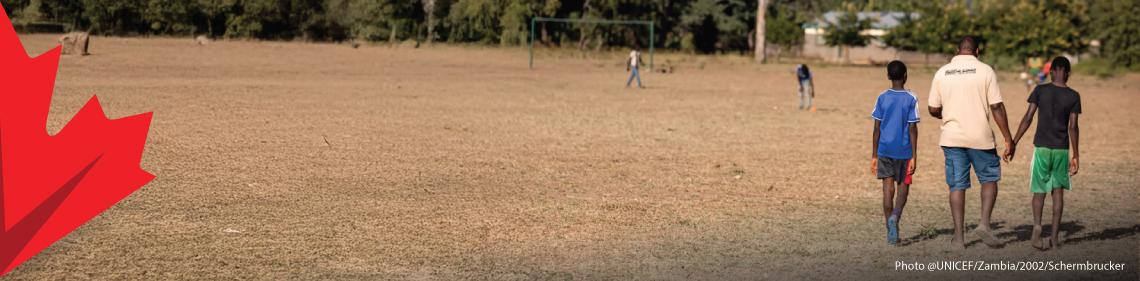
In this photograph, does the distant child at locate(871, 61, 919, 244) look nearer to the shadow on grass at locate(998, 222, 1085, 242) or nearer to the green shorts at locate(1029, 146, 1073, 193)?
Result: the green shorts at locate(1029, 146, 1073, 193)

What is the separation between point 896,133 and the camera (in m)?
6.56

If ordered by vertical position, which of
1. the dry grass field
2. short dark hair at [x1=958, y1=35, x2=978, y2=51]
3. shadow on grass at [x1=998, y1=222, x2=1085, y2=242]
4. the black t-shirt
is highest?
short dark hair at [x1=958, y1=35, x2=978, y2=51]

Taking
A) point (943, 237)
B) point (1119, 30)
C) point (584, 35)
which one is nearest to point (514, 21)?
point (584, 35)

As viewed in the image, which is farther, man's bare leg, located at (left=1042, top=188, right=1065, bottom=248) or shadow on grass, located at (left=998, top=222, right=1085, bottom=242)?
shadow on grass, located at (left=998, top=222, right=1085, bottom=242)

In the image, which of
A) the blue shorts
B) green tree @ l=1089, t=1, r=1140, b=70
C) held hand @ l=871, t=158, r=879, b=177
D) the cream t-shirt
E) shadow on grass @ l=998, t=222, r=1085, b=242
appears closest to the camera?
the cream t-shirt

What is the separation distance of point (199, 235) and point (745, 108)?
14993 millimetres

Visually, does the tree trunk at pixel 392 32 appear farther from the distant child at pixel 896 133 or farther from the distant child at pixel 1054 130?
the distant child at pixel 1054 130

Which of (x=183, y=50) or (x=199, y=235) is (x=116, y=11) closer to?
(x=183, y=50)

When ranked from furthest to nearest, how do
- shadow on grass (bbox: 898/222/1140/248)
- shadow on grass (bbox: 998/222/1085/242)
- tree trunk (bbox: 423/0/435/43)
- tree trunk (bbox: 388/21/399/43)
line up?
tree trunk (bbox: 388/21/399/43) < tree trunk (bbox: 423/0/435/43) < shadow on grass (bbox: 998/222/1085/242) < shadow on grass (bbox: 898/222/1140/248)

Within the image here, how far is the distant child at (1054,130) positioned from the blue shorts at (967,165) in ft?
0.83

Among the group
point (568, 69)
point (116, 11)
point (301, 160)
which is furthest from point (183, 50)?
point (301, 160)

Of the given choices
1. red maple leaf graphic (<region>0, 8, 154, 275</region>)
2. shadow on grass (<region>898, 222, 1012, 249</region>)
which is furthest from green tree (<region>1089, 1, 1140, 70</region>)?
red maple leaf graphic (<region>0, 8, 154, 275</region>)

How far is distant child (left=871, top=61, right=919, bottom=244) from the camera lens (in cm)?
652

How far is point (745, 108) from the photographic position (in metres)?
20.4
